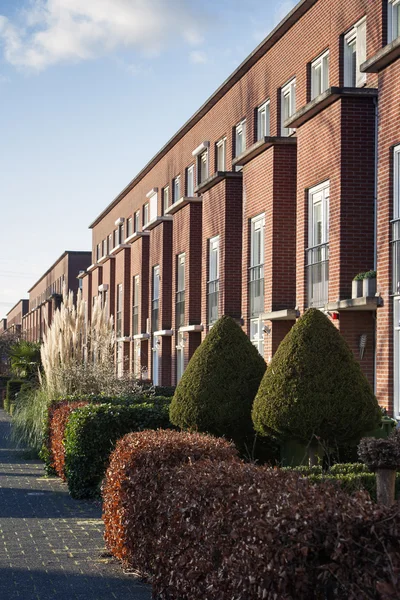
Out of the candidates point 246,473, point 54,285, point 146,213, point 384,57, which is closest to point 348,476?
Answer: point 246,473

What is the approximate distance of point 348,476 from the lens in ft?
28.4

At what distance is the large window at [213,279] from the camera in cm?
2575

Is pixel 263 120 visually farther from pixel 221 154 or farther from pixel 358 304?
pixel 358 304

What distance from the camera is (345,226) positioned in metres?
16.4

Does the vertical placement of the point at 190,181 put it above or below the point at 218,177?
above

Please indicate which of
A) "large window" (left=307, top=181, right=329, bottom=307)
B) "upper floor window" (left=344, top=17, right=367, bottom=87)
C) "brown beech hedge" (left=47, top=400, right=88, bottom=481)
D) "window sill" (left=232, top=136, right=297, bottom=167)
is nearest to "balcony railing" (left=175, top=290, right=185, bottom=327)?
"window sill" (left=232, top=136, right=297, bottom=167)

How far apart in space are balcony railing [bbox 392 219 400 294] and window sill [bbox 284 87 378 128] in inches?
110

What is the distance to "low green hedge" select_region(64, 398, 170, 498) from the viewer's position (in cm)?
1338

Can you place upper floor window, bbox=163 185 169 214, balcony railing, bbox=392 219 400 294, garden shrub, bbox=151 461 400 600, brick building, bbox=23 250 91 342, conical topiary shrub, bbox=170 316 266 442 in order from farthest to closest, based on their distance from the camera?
1. brick building, bbox=23 250 91 342
2. upper floor window, bbox=163 185 169 214
3. balcony railing, bbox=392 219 400 294
4. conical topiary shrub, bbox=170 316 266 442
5. garden shrub, bbox=151 461 400 600

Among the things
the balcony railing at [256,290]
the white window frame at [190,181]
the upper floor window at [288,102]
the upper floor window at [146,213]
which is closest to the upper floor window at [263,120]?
the upper floor window at [288,102]

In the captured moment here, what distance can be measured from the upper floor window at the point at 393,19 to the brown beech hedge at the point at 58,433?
856cm

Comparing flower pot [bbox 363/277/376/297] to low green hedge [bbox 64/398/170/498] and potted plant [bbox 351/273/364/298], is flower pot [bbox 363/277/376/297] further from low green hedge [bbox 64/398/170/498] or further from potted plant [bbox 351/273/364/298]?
low green hedge [bbox 64/398/170/498]

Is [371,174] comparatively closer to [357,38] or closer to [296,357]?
[357,38]

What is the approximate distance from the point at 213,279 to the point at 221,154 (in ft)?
16.3
